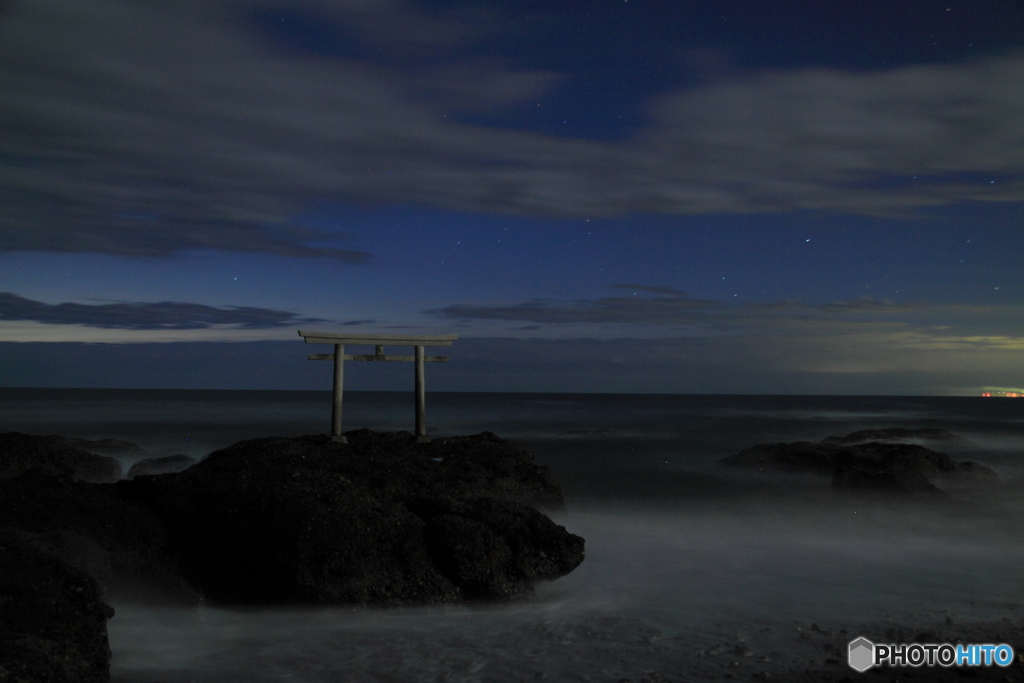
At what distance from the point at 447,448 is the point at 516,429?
3804 cm

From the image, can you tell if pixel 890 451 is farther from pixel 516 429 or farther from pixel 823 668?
pixel 516 429

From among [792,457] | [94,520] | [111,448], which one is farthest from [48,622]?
[111,448]

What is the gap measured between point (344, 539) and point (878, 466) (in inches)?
603

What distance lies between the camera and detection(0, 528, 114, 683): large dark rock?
180 inches

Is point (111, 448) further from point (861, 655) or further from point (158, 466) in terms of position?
point (861, 655)

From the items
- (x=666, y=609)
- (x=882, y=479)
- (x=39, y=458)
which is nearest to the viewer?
(x=666, y=609)

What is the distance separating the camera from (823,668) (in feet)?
20.2

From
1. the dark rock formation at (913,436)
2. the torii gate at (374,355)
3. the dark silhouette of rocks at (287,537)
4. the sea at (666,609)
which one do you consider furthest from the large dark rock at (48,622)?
the dark rock formation at (913,436)

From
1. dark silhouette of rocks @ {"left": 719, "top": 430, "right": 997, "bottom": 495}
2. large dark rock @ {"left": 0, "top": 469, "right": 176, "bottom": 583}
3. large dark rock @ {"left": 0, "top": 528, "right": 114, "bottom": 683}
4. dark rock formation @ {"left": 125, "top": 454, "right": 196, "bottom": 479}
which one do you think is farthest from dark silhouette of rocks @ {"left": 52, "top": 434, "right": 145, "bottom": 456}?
large dark rock @ {"left": 0, "top": 528, "right": 114, "bottom": 683}

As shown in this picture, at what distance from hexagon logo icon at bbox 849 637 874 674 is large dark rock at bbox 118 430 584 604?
2731mm

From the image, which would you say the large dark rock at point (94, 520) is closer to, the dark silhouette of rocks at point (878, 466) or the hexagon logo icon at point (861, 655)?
the hexagon logo icon at point (861, 655)

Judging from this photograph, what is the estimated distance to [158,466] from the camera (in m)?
21.4

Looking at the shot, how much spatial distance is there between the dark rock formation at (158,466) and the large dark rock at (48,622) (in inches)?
638

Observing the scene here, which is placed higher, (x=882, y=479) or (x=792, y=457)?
(x=882, y=479)
